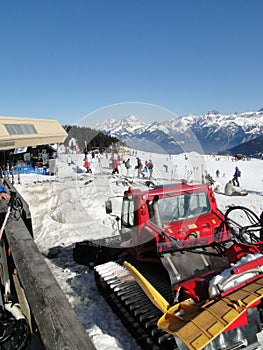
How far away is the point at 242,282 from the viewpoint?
325cm

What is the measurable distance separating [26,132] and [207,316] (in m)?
6.13

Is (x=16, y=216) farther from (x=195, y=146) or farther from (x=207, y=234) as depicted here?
(x=207, y=234)

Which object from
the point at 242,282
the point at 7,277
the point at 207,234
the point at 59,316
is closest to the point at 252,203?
the point at 207,234

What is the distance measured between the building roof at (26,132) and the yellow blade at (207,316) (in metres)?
4.92

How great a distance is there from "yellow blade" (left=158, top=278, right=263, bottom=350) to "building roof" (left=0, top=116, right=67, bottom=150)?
492 centimetres

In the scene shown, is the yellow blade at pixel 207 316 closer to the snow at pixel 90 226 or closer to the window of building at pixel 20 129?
the snow at pixel 90 226

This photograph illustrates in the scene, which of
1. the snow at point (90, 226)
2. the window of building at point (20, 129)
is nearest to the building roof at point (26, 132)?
the window of building at point (20, 129)

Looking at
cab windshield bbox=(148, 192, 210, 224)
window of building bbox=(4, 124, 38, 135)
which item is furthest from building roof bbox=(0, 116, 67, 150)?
cab windshield bbox=(148, 192, 210, 224)

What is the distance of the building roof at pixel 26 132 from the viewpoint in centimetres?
616

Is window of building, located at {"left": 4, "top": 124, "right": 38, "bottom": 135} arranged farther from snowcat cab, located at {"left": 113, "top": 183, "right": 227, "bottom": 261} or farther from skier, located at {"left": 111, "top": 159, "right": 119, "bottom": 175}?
snowcat cab, located at {"left": 113, "top": 183, "right": 227, "bottom": 261}

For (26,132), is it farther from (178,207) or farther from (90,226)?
(178,207)

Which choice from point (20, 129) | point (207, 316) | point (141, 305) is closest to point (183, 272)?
point (141, 305)

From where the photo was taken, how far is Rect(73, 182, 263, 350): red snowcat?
294 centimetres

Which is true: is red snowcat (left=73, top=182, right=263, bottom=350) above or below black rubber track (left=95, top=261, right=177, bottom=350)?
above
